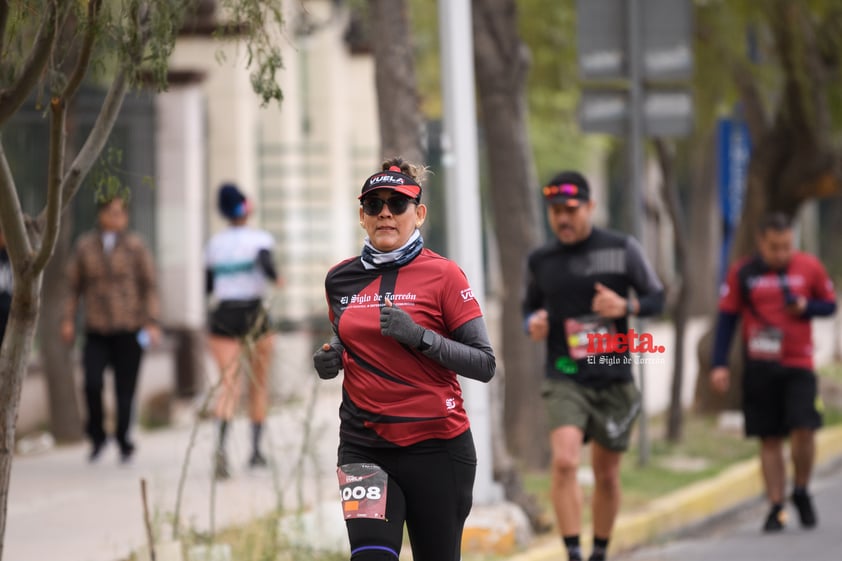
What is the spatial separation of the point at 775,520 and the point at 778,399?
80 cm

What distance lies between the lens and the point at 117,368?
11.0m

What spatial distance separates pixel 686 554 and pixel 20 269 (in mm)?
4969

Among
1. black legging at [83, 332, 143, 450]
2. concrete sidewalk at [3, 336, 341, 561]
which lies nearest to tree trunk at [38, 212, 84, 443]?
concrete sidewalk at [3, 336, 341, 561]

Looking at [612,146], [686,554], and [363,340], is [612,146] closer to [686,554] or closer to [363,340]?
[686,554]

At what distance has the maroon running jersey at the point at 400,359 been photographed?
509 cm

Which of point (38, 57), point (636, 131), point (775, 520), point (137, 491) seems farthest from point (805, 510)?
point (38, 57)

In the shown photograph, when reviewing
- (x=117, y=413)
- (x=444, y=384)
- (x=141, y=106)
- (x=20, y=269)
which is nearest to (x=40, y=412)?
(x=117, y=413)

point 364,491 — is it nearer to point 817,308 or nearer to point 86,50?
point 86,50

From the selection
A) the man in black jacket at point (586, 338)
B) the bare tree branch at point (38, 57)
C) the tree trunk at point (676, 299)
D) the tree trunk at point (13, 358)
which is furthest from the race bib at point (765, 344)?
the bare tree branch at point (38, 57)

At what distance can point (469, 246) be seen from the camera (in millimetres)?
8180

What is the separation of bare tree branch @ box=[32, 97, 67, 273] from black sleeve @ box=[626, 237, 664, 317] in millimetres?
3305

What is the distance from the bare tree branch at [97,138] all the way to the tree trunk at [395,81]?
296 centimetres

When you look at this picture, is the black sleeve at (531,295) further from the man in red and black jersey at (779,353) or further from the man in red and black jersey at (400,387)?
the man in red and black jersey at (400,387)

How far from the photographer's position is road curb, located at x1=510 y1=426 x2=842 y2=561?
8.92 meters
